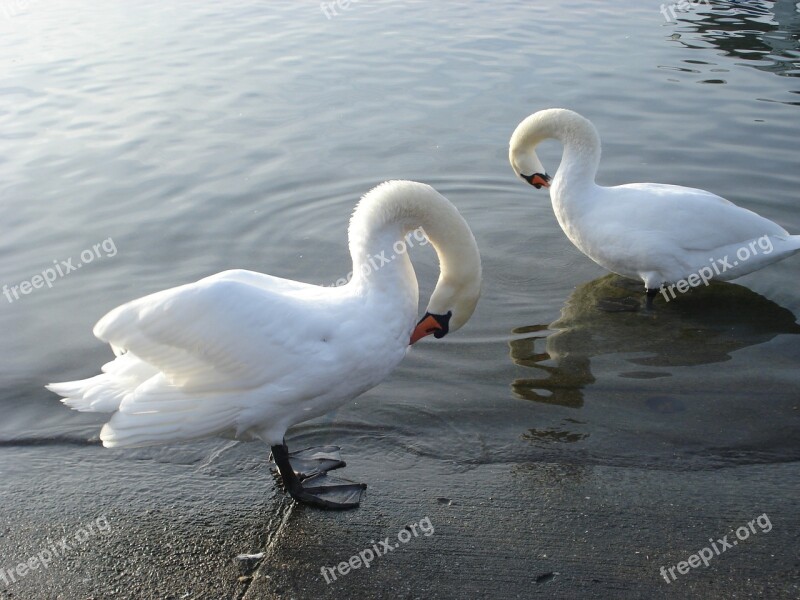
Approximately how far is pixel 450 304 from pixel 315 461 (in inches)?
43.9

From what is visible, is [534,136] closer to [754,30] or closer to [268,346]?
[268,346]

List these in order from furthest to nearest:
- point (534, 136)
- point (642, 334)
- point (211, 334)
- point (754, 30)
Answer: point (754, 30)
point (534, 136)
point (642, 334)
point (211, 334)

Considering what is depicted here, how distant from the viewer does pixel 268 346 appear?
12.8 ft

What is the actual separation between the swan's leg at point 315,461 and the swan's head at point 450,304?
796 millimetres

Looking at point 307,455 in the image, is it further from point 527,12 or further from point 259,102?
point 527,12

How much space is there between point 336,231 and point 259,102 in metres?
4.49

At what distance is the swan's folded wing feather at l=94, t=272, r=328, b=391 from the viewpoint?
12.6ft

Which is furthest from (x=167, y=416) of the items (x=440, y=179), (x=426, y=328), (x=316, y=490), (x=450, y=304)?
(x=440, y=179)

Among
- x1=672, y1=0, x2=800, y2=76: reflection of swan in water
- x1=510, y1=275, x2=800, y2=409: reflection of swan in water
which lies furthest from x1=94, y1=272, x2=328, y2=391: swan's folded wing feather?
x1=672, y1=0, x2=800, y2=76: reflection of swan in water

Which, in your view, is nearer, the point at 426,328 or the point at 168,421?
the point at 168,421

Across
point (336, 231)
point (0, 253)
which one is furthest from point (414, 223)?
point (0, 253)

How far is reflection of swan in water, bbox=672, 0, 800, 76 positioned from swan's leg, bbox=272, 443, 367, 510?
10404 millimetres

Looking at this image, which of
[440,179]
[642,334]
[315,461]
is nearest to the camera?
[315,461]

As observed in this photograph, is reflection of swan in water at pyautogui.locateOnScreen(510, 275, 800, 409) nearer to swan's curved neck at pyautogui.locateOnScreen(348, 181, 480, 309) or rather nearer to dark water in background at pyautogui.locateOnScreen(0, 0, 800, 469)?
dark water in background at pyautogui.locateOnScreen(0, 0, 800, 469)
